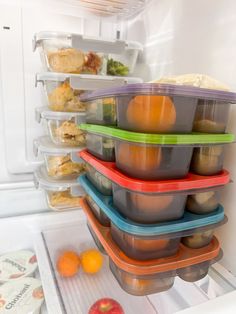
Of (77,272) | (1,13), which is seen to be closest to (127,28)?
(1,13)

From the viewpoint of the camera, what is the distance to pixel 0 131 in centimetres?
80

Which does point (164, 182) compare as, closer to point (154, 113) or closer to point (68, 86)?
point (154, 113)

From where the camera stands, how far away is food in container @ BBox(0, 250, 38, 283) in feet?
2.10

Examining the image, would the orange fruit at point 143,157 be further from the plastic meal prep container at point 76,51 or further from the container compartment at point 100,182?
the plastic meal prep container at point 76,51

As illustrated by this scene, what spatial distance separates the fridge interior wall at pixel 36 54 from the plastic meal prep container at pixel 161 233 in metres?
0.32

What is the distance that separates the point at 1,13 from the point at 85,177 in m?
0.52

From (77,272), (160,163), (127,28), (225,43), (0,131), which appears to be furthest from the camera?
(127,28)

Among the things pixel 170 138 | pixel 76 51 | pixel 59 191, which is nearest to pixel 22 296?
pixel 59 191

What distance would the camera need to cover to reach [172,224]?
442 mm

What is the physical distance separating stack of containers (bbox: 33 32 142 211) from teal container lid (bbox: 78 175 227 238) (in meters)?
0.25

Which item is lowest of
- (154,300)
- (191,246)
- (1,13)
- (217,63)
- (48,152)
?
(154,300)

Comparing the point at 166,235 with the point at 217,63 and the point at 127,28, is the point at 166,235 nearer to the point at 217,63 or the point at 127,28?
the point at 217,63

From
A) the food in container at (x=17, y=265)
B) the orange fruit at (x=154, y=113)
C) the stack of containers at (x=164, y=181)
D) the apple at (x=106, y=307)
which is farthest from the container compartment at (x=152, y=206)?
the food in container at (x=17, y=265)

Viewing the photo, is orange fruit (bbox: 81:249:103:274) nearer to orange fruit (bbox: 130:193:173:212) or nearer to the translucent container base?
the translucent container base
